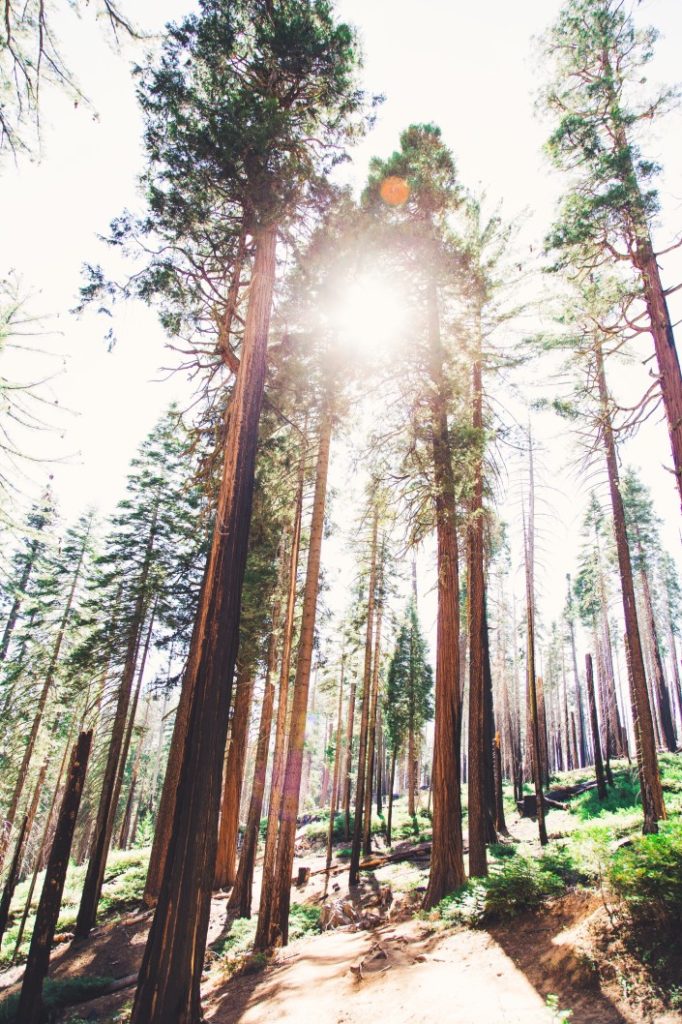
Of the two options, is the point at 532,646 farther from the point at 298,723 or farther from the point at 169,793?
the point at 169,793

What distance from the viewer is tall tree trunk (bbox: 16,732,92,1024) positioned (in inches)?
297

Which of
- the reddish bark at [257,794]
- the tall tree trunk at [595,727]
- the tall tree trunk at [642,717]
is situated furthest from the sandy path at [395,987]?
the tall tree trunk at [595,727]

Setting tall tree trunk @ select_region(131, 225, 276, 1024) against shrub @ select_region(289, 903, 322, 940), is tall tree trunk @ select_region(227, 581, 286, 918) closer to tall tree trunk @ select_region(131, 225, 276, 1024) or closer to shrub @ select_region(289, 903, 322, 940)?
shrub @ select_region(289, 903, 322, 940)

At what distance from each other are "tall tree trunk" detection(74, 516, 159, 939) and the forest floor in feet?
3.67

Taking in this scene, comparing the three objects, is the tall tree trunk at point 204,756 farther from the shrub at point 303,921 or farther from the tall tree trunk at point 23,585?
the tall tree trunk at point 23,585

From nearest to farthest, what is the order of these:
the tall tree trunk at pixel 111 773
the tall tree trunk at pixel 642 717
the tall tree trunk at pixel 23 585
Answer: the tall tree trunk at pixel 642 717, the tall tree trunk at pixel 111 773, the tall tree trunk at pixel 23 585

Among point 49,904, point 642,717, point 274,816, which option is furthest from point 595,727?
point 49,904

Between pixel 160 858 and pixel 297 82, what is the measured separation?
17.8m

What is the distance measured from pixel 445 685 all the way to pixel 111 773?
37.6ft

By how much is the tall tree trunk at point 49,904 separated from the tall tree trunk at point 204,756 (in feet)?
14.2

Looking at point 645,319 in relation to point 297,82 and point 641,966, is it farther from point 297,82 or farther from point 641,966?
point 641,966

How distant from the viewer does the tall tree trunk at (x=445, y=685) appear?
891cm

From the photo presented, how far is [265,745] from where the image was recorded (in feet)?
43.4

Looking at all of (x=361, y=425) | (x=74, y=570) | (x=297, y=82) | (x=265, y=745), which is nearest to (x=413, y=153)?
(x=297, y=82)
